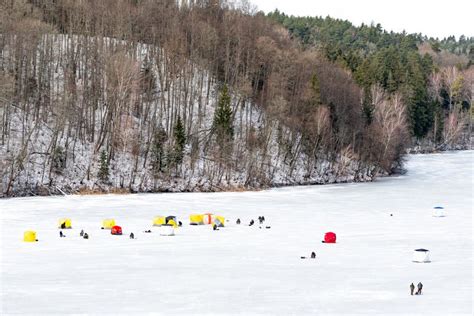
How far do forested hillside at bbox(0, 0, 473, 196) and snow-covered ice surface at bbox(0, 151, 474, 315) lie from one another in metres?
13.3

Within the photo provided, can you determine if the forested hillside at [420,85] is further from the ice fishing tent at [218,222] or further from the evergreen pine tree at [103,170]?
the ice fishing tent at [218,222]

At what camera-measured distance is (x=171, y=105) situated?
7800cm

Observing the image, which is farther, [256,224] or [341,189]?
[341,189]

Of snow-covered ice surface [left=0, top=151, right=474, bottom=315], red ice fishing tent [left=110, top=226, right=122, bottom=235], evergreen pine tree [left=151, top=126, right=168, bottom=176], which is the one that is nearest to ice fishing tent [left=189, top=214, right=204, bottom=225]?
snow-covered ice surface [left=0, top=151, right=474, bottom=315]

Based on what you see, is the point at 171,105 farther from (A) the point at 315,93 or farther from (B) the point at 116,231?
(B) the point at 116,231

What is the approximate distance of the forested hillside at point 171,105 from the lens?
213 feet

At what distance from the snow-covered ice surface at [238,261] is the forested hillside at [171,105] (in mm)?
13306

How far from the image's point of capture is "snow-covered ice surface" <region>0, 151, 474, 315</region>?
20.5 meters

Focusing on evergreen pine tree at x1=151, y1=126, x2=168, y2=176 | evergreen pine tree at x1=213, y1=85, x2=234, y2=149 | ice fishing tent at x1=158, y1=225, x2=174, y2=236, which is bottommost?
ice fishing tent at x1=158, y1=225, x2=174, y2=236

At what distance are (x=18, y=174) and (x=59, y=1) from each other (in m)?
33.2

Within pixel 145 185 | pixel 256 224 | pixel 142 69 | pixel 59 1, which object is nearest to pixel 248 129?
pixel 142 69

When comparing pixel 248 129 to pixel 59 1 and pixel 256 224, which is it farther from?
pixel 256 224

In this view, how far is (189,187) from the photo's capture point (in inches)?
2579

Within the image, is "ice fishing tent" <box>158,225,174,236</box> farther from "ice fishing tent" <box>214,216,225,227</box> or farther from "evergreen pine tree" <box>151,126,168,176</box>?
"evergreen pine tree" <box>151,126,168,176</box>
